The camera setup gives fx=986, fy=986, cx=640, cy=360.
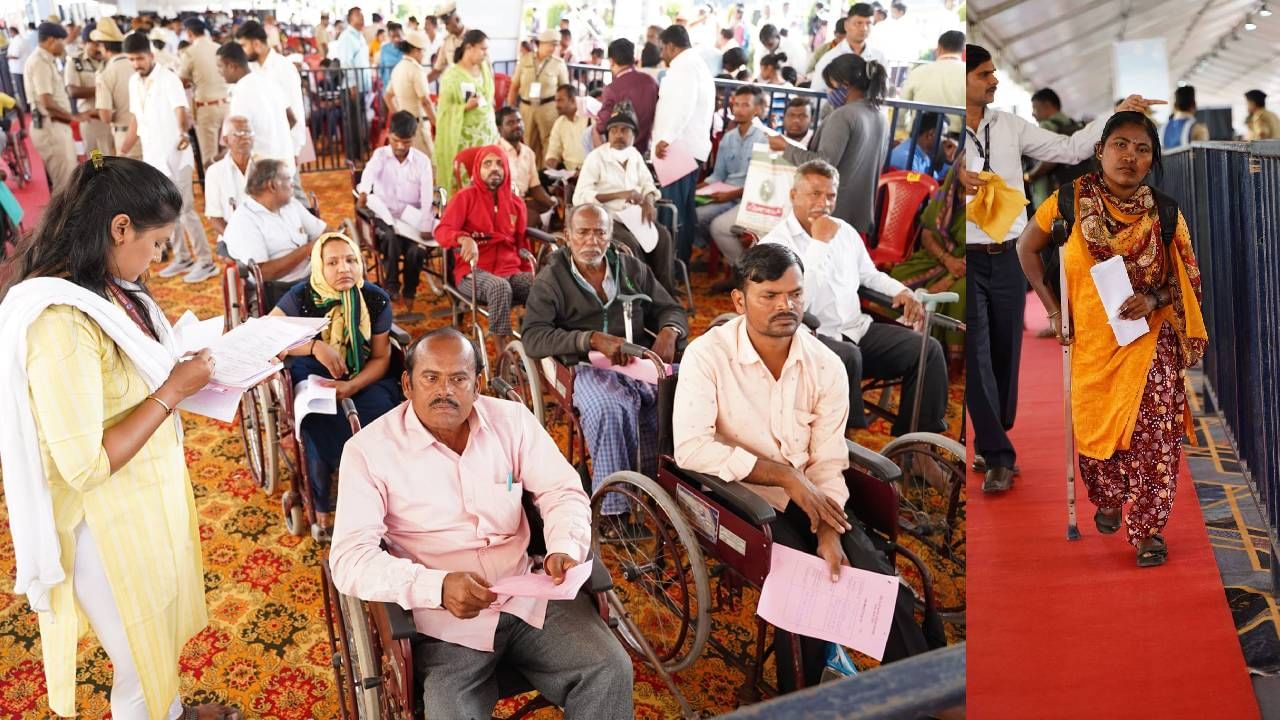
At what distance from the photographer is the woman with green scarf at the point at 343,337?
2775 mm

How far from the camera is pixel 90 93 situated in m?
6.82

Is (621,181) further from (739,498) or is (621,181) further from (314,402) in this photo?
(739,498)

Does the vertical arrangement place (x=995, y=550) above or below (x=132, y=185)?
below

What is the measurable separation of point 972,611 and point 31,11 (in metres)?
13.2

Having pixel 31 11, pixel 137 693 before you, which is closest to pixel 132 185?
pixel 137 693

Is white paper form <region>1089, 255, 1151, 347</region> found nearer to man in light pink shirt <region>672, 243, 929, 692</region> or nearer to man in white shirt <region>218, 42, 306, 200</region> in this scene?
man in light pink shirt <region>672, 243, 929, 692</region>

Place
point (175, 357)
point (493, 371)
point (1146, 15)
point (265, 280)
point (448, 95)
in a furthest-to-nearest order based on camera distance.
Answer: point (448, 95), point (493, 371), point (265, 280), point (175, 357), point (1146, 15)

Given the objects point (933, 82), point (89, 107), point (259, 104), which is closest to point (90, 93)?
point (89, 107)

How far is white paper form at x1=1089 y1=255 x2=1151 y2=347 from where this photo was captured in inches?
25.1

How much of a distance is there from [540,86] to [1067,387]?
630 centimetres

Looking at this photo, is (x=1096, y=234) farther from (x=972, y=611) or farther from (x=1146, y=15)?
(x=972, y=611)

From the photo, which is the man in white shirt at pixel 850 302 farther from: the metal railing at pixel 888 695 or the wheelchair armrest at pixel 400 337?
the metal railing at pixel 888 695

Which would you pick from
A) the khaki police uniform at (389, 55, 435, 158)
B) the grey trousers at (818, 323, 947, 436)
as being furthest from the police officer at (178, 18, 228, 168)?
the grey trousers at (818, 323, 947, 436)

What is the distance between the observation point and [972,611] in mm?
670
